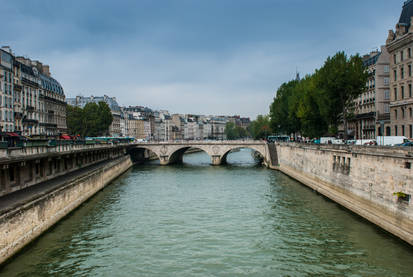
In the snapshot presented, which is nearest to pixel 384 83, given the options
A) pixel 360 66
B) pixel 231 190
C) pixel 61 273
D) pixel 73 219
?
pixel 360 66

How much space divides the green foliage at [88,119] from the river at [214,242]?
218 ft

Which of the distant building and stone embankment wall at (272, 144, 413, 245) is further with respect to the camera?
the distant building

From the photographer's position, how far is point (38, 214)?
22359 millimetres

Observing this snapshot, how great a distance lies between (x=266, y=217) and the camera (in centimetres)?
2894

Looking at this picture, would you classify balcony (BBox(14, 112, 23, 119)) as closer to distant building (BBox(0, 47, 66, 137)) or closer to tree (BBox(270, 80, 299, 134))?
distant building (BBox(0, 47, 66, 137))

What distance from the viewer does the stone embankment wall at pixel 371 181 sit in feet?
72.8

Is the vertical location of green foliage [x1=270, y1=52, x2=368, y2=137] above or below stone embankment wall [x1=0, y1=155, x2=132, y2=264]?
above

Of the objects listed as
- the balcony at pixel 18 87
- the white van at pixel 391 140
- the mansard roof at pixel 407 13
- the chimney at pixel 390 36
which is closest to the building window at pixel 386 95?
the chimney at pixel 390 36

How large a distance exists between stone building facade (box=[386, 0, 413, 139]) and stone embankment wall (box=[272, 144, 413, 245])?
9282 millimetres

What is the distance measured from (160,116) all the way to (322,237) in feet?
562

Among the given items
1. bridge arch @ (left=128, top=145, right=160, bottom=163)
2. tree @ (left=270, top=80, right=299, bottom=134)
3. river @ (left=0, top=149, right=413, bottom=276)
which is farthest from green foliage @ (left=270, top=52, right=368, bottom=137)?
bridge arch @ (left=128, top=145, right=160, bottom=163)

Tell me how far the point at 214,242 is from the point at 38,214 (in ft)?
32.2

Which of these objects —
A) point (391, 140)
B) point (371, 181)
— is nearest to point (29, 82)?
point (391, 140)

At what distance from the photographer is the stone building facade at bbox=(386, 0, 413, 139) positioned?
4066 centimetres
